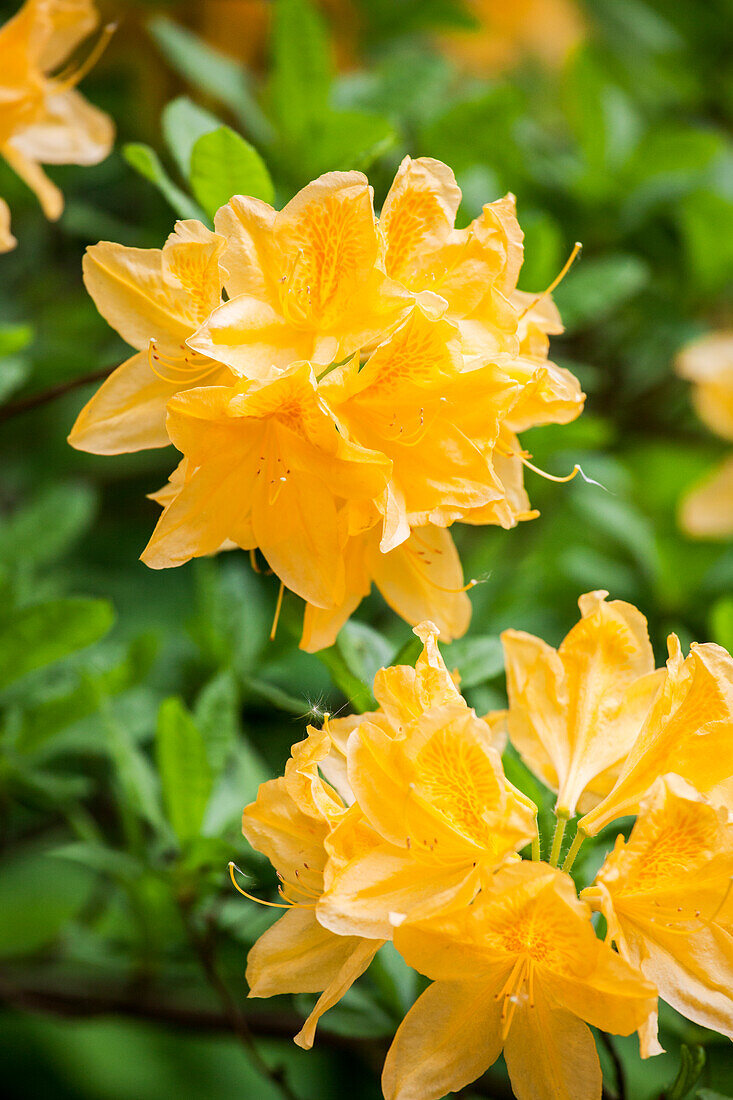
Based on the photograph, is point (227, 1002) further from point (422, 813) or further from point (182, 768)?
point (422, 813)

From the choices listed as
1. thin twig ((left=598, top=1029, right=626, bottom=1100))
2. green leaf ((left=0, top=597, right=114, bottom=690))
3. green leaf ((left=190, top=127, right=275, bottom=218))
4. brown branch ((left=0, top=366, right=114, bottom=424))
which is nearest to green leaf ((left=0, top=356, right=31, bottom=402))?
brown branch ((left=0, top=366, right=114, bottom=424))

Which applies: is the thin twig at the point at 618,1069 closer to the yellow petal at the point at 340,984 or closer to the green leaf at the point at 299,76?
the yellow petal at the point at 340,984

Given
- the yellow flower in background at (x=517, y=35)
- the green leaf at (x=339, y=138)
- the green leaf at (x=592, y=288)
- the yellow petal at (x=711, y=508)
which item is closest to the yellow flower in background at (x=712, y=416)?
the yellow petal at (x=711, y=508)

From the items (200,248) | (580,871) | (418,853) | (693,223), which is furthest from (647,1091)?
(693,223)

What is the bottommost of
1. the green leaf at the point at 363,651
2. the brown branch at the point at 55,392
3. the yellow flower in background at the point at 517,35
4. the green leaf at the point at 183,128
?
the yellow flower in background at the point at 517,35

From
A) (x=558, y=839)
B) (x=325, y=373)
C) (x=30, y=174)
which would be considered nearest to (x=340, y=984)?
(x=558, y=839)

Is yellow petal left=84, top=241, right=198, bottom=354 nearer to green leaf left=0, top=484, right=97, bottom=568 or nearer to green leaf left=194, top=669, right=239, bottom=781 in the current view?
green leaf left=194, top=669, right=239, bottom=781
